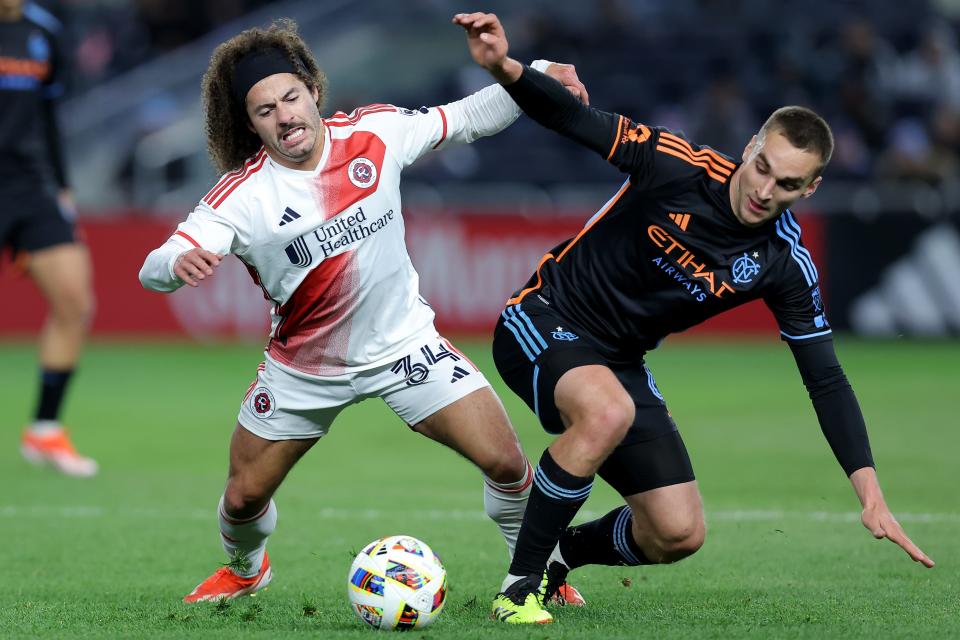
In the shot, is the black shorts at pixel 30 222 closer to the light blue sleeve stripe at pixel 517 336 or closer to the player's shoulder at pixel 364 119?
the player's shoulder at pixel 364 119

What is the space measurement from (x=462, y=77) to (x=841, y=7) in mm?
5743

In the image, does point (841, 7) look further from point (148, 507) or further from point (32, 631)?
point (32, 631)

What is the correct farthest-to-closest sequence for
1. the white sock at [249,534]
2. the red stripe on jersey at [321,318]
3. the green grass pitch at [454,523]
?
the white sock at [249,534] < the red stripe on jersey at [321,318] < the green grass pitch at [454,523]

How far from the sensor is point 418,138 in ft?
18.5

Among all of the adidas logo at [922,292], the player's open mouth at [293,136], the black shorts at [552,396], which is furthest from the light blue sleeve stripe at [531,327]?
the adidas logo at [922,292]

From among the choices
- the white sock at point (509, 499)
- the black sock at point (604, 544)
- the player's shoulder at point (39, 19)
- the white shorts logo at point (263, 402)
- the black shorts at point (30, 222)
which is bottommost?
the black sock at point (604, 544)

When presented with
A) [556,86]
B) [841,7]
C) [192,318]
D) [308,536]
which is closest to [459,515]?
[308,536]

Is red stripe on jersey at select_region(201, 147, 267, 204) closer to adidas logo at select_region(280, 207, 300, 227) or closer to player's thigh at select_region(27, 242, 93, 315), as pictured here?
adidas logo at select_region(280, 207, 300, 227)

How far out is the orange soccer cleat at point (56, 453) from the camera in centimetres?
909

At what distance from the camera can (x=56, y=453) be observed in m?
9.15

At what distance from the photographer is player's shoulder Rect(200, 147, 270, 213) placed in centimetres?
525

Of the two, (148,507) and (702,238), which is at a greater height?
(702,238)

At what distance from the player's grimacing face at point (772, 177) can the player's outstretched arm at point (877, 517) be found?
1.03 metres

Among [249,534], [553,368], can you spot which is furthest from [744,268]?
[249,534]
